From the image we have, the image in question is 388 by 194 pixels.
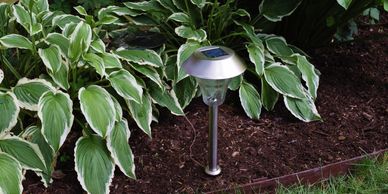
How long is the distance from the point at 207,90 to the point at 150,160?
2.07 ft

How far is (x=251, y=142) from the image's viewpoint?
331cm

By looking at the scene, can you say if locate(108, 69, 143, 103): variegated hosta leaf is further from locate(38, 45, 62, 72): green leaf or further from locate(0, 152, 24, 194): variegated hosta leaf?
locate(0, 152, 24, 194): variegated hosta leaf

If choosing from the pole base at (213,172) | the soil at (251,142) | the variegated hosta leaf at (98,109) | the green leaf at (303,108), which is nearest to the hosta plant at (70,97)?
the variegated hosta leaf at (98,109)

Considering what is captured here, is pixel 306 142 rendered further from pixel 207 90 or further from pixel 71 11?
pixel 71 11

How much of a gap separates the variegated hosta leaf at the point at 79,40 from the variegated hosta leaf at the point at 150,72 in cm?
31

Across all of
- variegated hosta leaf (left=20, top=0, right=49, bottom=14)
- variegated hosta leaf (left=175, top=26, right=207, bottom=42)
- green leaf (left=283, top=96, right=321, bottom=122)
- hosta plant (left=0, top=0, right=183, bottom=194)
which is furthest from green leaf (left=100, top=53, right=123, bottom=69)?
green leaf (left=283, top=96, right=321, bottom=122)

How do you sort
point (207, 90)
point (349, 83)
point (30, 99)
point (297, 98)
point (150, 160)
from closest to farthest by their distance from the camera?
point (207, 90)
point (30, 99)
point (150, 160)
point (297, 98)
point (349, 83)

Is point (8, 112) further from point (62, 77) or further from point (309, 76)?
point (309, 76)

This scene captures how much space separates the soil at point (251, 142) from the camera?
120 inches

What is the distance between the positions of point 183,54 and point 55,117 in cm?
81

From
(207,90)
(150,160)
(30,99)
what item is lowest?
(150,160)

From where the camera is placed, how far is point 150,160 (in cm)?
317

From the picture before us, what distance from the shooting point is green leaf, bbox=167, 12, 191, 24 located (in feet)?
11.3

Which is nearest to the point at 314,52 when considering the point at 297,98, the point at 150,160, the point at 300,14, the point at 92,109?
the point at 300,14
